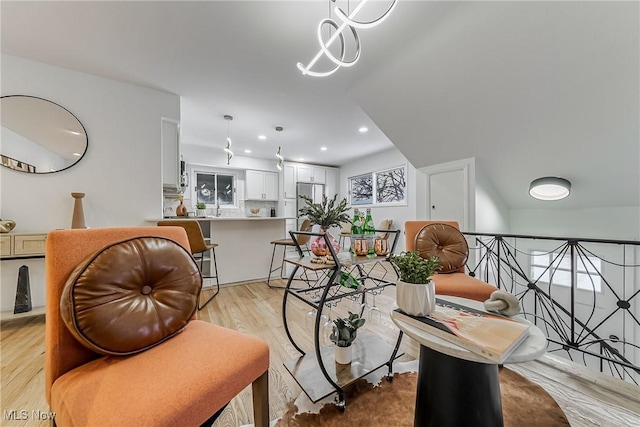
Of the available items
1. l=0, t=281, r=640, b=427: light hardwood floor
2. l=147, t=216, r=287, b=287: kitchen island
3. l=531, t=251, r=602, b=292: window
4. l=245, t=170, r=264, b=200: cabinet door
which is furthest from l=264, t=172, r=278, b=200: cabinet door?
l=531, t=251, r=602, b=292: window

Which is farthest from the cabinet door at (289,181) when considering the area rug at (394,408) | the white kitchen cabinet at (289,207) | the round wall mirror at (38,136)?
the area rug at (394,408)

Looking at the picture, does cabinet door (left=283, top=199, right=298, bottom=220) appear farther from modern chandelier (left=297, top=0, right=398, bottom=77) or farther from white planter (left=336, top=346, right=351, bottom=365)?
white planter (left=336, top=346, right=351, bottom=365)

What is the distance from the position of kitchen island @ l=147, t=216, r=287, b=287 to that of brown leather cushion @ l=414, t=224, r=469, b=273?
229cm

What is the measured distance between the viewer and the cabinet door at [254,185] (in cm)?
597

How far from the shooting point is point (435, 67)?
2283 millimetres

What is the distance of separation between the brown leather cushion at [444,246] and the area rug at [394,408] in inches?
32.1

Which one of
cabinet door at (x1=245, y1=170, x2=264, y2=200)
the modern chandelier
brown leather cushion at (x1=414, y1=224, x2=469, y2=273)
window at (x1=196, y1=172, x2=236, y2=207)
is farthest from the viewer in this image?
cabinet door at (x1=245, y1=170, x2=264, y2=200)

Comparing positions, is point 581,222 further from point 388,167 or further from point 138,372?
point 138,372

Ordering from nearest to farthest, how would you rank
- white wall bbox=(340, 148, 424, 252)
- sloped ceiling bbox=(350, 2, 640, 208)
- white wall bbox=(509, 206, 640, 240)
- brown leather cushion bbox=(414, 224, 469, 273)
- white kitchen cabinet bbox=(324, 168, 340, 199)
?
sloped ceiling bbox=(350, 2, 640, 208) → brown leather cushion bbox=(414, 224, 469, 273) → white wall bbox=(509, 206, 640, 240) → white wall bbox=(340, 148, 424, 252) → white kitchen cabinet bbox=(324, 168, 340, 199)

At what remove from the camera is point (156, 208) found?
2.95 metres

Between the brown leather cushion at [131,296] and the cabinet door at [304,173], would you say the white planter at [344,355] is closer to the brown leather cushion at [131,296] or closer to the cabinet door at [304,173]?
the brown leather cushion at [131,296]

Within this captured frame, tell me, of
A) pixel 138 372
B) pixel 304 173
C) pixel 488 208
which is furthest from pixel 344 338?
pixel 304 173

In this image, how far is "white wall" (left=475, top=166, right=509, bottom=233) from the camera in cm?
304

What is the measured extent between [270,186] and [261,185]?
0.25 m
